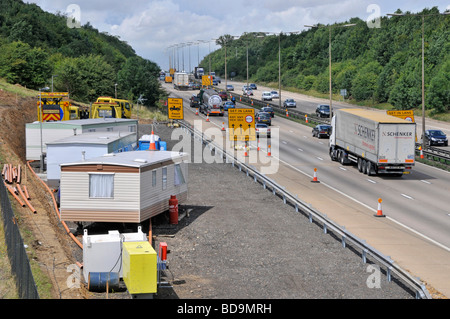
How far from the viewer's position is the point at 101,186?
87.3 feet

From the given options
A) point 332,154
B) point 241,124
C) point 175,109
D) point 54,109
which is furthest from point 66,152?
point 175,109

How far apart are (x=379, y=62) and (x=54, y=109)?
75.0m

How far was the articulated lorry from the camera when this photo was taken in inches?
1630

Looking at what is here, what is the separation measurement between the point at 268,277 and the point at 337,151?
96.4ft

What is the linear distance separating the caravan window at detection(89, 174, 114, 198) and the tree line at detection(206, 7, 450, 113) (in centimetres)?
4281

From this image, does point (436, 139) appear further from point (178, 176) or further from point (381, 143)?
point (178, 176)

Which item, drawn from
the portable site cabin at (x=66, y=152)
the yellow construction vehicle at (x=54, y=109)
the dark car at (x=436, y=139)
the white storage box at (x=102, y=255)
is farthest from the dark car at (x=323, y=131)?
the white storage box at (x=102, y=255)

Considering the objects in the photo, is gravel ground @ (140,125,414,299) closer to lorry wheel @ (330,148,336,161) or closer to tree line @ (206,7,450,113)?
lorry wheel @ (330,148,336,161)

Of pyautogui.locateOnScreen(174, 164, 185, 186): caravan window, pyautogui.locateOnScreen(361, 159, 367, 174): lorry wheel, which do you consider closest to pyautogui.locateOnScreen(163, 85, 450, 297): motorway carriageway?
pyautogui.locateOnScreen(361, 159, 367, 174): lorry wheel

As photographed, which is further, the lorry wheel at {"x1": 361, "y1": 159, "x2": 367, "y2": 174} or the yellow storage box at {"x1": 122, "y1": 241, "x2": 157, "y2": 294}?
the lorry wheel at {"x1": 361, "y1": 159, "x2": 367, "y2": 174}

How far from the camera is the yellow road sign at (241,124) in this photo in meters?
50.8

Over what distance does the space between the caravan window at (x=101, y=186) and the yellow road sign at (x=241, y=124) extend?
2482 cm

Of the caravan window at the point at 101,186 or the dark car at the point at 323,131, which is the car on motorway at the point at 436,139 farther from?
the caravan window at the point at 101,186
